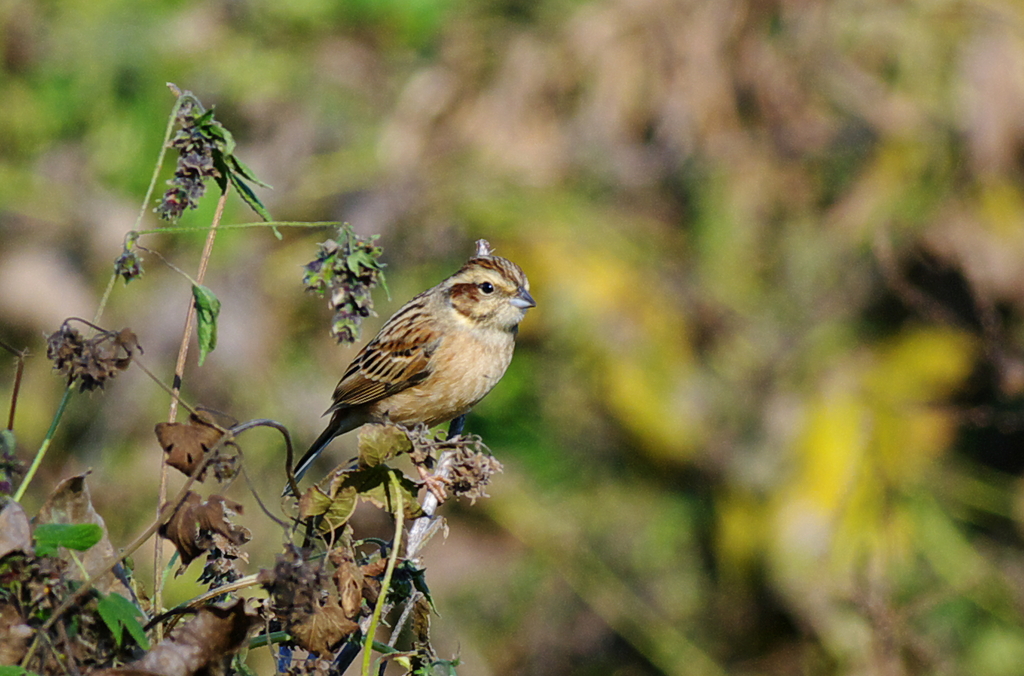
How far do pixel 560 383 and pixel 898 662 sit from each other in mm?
2398

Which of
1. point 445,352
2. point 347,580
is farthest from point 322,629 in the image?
point 445,352

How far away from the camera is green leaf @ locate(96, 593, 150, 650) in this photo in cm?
139

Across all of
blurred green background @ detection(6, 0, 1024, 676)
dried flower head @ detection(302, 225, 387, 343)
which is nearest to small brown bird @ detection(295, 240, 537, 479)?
blurred green background @ detection(6, 0, 1024, 676)

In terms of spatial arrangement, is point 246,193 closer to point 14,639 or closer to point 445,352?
point 14,639

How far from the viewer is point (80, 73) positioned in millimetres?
6863

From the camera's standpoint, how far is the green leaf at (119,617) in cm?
139

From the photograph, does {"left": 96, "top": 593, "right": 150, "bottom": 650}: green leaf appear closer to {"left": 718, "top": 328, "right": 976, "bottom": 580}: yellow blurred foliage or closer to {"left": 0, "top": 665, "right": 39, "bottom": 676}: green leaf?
{"left": 0, "top": 665, "right": 39, "bottom": 676}: green leaf

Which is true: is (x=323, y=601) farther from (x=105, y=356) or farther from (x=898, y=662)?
(x=898, y=662)

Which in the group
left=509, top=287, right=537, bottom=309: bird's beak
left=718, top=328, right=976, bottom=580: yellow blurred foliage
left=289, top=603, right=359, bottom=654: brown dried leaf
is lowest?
left=718, top=328, right=976, bottom=580: yellow blurred foliage

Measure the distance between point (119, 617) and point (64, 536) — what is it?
0.13 metres

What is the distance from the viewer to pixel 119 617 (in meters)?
1.40

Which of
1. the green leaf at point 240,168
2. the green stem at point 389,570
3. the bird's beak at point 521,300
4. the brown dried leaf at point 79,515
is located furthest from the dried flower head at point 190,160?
the bird's beak at point 521,300

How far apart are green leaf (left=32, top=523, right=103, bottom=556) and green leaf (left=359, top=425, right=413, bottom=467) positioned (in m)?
0.42

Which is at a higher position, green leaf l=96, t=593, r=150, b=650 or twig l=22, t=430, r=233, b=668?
twig l=22, t=430, r=233, b=668
